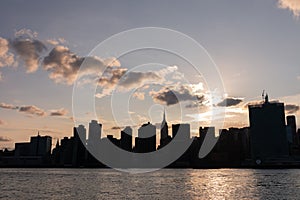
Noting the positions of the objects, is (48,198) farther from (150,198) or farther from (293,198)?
(293,198)

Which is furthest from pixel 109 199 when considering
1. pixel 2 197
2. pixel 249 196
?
pixel 249 196

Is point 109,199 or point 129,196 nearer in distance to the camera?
point 109,199

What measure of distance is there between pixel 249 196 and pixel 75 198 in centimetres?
4361

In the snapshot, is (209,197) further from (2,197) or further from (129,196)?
(2,197)

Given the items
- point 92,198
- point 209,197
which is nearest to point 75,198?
point 92,198

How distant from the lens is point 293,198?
89.2m

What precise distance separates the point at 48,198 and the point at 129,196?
774 inches

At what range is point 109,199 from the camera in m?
86.3

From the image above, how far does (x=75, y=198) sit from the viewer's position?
88.2m

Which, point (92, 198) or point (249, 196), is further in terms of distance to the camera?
point (249, 196)

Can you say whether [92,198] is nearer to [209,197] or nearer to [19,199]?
[19,199]

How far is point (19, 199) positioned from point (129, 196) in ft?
85.8

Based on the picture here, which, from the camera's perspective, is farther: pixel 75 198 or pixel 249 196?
pixel 249 196

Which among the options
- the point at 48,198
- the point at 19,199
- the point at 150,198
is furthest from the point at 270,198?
the point at 19,199
